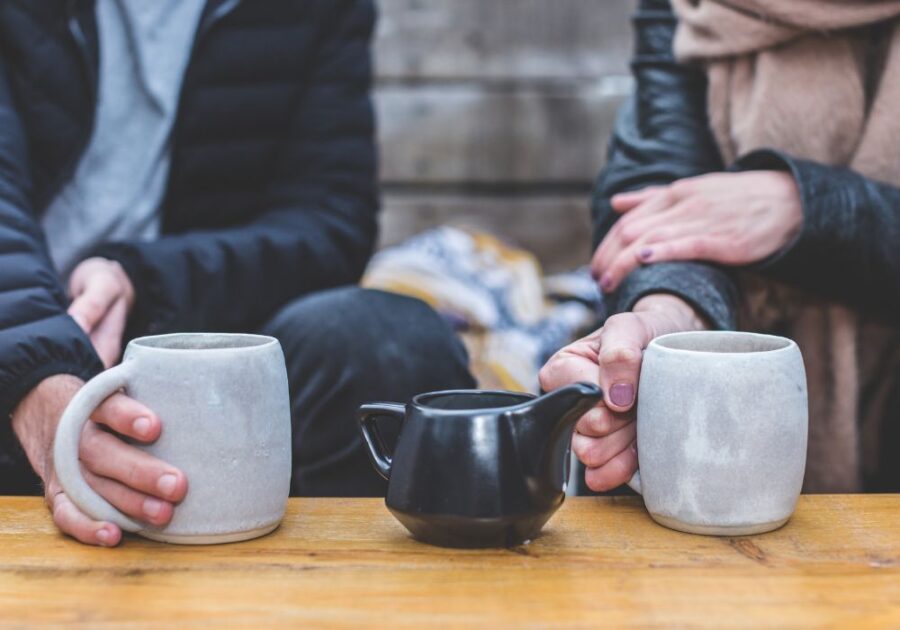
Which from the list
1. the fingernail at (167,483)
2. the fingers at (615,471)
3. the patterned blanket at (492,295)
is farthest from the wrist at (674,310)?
the patterned blanket at (492,295)

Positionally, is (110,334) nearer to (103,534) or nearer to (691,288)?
(103,534)

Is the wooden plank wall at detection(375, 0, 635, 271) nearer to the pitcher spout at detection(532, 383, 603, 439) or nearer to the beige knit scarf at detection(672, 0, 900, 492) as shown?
the beige knit scarf at detection(672, 0, 900, 492)

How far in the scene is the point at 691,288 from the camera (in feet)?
3.35

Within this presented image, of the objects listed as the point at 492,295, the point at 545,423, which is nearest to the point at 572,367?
the point at 545,423

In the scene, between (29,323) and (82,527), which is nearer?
(82,527)

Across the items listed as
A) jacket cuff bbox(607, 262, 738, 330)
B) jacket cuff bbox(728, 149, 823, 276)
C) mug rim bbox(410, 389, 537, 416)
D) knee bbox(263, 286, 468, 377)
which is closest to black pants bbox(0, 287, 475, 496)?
knee bbox(263, 286, 468, 377)

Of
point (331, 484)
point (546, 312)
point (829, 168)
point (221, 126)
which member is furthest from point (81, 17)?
point (546, 312)

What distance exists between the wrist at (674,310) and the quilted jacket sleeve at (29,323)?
49cm

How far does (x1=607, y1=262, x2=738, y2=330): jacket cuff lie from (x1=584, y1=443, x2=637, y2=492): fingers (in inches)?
10.8

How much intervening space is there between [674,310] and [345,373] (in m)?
0.37

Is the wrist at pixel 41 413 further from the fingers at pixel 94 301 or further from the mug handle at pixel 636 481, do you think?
the mug handle at pixel 636 481

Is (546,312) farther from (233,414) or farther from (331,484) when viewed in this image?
(233,414)

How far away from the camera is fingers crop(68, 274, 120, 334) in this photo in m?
1.09

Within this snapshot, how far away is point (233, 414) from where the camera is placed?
0.66 m
